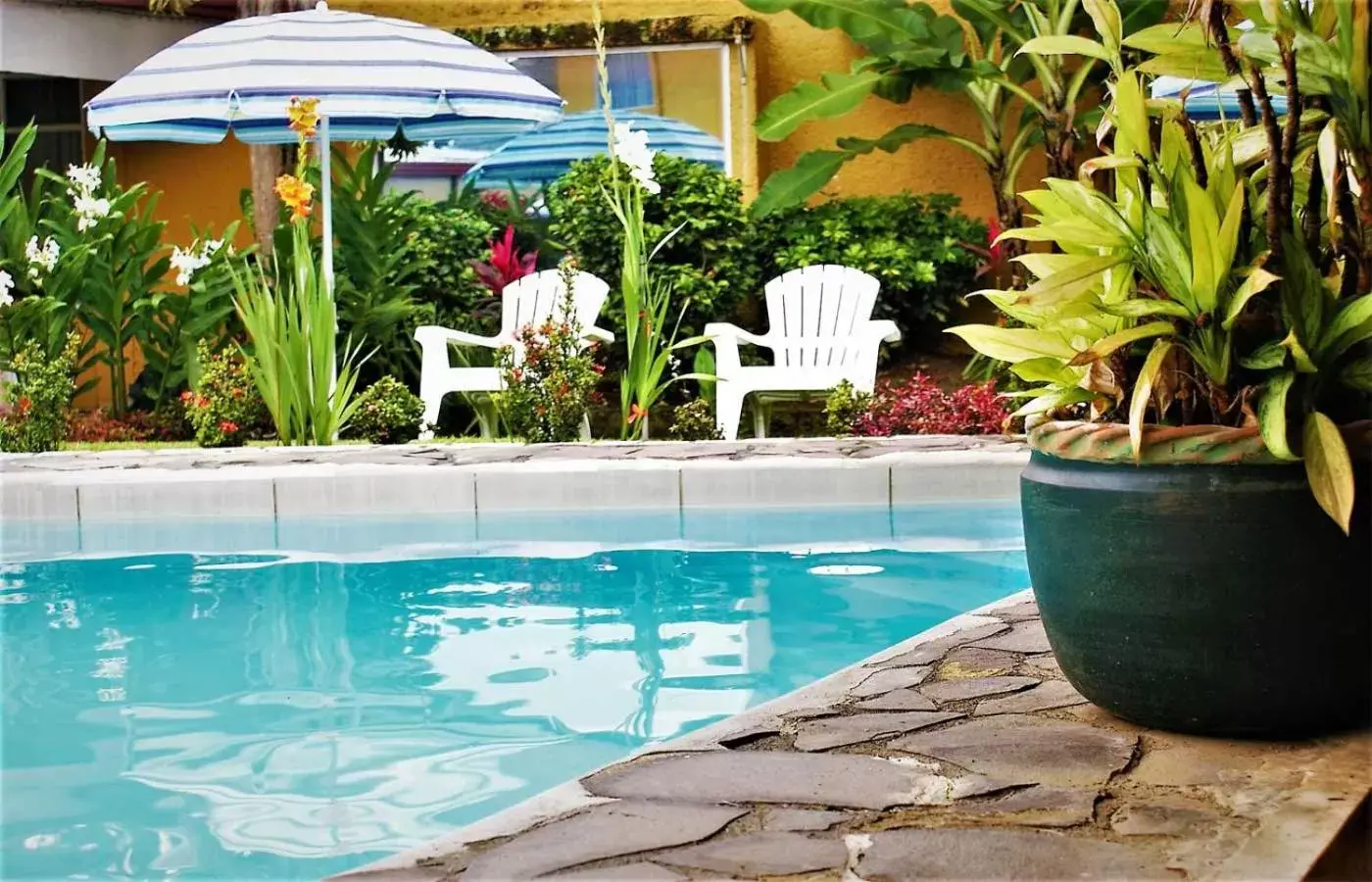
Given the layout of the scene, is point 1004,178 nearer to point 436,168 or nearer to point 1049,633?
point 436,168

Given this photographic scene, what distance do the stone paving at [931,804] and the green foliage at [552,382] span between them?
18.1ft

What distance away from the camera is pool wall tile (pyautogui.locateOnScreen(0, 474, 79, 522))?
7.50 meters

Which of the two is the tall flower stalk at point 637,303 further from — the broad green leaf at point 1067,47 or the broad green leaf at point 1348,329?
the broad green leaf at point 1348,329

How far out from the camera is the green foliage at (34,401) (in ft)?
28.5

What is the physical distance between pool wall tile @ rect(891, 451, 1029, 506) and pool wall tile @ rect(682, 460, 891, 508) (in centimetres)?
8

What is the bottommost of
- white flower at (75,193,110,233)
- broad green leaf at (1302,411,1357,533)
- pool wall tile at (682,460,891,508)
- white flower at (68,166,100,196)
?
pool wall tile at (682,460,891,508)

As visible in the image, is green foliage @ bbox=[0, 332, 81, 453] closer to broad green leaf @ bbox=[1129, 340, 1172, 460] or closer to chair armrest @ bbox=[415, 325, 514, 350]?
chair armrest @ bbox=[415, 325, 514, 350]

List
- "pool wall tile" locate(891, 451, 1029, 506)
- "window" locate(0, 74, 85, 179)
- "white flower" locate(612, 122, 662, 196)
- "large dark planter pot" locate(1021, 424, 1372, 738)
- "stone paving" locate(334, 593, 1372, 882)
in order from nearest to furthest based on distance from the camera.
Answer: "stone paving" locate(334, 593, 1372, 882) → "large dark planter pot" locate(1021, 424, 1372, 738) → "pool wall tile" locate(891, 451, 1029, 506) → "white flower" locate(612, 122, 662, 196) → "window" locate(0, 74, 85, 179)

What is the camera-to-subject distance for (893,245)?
35.8ft

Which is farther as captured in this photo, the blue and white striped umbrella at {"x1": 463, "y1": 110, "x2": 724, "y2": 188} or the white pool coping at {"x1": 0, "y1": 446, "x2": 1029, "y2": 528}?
the blue and white striped umbrella at {"x1": 463, "y1": 110, "x2": 724, "y2": 188}

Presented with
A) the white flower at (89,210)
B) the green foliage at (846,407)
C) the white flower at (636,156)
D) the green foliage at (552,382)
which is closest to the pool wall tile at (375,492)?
the green foliage at (552,382)

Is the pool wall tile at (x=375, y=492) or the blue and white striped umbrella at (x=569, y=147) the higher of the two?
the blue and white striped umbrella at (x=569, y=147)

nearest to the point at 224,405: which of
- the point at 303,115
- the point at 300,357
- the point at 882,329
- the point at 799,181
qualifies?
the point at 300,357

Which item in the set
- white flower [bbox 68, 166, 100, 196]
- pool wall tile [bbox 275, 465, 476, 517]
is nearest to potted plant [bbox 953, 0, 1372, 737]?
pool wall tile [bbox 275, 465, 476, 517]
